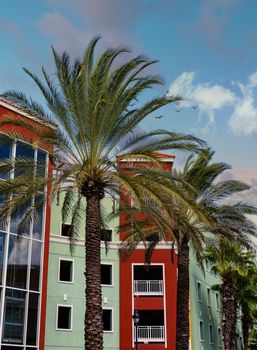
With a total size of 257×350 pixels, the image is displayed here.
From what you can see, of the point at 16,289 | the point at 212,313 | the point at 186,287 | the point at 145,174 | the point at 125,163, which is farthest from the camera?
the point at 212,313

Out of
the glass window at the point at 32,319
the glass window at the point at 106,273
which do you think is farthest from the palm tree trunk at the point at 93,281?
the glass window at the point at 106,273

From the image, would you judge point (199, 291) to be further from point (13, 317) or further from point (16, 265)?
point (13, 317)

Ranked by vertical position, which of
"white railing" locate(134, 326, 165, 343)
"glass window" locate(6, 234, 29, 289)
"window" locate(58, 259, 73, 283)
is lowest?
"white railing" locate(134, 326, 165, 343)

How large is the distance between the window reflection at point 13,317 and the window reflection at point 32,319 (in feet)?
1.83

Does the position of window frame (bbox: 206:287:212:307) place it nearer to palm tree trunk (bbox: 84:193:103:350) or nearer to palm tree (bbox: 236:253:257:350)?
palm tree (bbox: 236:253:257:350)

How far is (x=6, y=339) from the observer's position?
2612 cm

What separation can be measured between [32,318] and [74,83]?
47.0 ft

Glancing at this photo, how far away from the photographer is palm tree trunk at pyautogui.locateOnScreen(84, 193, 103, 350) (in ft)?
58.3

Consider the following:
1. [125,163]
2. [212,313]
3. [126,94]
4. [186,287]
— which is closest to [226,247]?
[186,287]

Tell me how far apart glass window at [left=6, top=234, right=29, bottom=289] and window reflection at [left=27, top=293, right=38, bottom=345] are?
1.01 metres

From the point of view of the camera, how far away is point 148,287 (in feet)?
123

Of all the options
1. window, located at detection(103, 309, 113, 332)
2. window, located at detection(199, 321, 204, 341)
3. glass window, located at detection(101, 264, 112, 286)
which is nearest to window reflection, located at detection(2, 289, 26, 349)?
window, located at detection(103, 309, 113, 332)

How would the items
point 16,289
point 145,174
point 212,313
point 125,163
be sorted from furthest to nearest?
point 212,313, point 16,289, point 125,163, point 145,174

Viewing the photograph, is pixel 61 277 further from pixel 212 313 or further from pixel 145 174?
pixel 145 174
